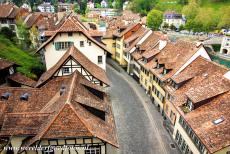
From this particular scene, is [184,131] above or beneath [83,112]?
beneath

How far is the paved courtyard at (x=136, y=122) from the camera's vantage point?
31353 mm

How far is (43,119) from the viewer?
885 inches

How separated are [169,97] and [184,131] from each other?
7.62m

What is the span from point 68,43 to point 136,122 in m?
17.8

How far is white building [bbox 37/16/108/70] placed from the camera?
3553 centimetres

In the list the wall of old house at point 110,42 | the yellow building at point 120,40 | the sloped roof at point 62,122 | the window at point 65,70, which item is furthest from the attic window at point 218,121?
the wall of old house at point 110,42

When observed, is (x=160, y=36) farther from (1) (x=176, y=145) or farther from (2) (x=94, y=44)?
(1) (x=176, y=145)

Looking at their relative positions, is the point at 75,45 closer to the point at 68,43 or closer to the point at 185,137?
the point at 68,43

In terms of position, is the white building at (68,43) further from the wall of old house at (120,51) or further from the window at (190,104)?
the wall of old house at (120,51)

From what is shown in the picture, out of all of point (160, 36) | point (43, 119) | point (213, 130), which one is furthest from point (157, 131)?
point (160, 36)

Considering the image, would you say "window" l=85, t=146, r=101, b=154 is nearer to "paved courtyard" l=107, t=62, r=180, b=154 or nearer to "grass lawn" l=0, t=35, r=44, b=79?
"paved courtyard" l=107, t=62, r=180, b=154

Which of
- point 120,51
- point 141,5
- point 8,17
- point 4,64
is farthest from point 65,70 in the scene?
point 141,5

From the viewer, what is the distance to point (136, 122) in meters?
37.3

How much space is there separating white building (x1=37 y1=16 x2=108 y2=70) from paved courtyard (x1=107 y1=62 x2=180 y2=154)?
38.6ft
